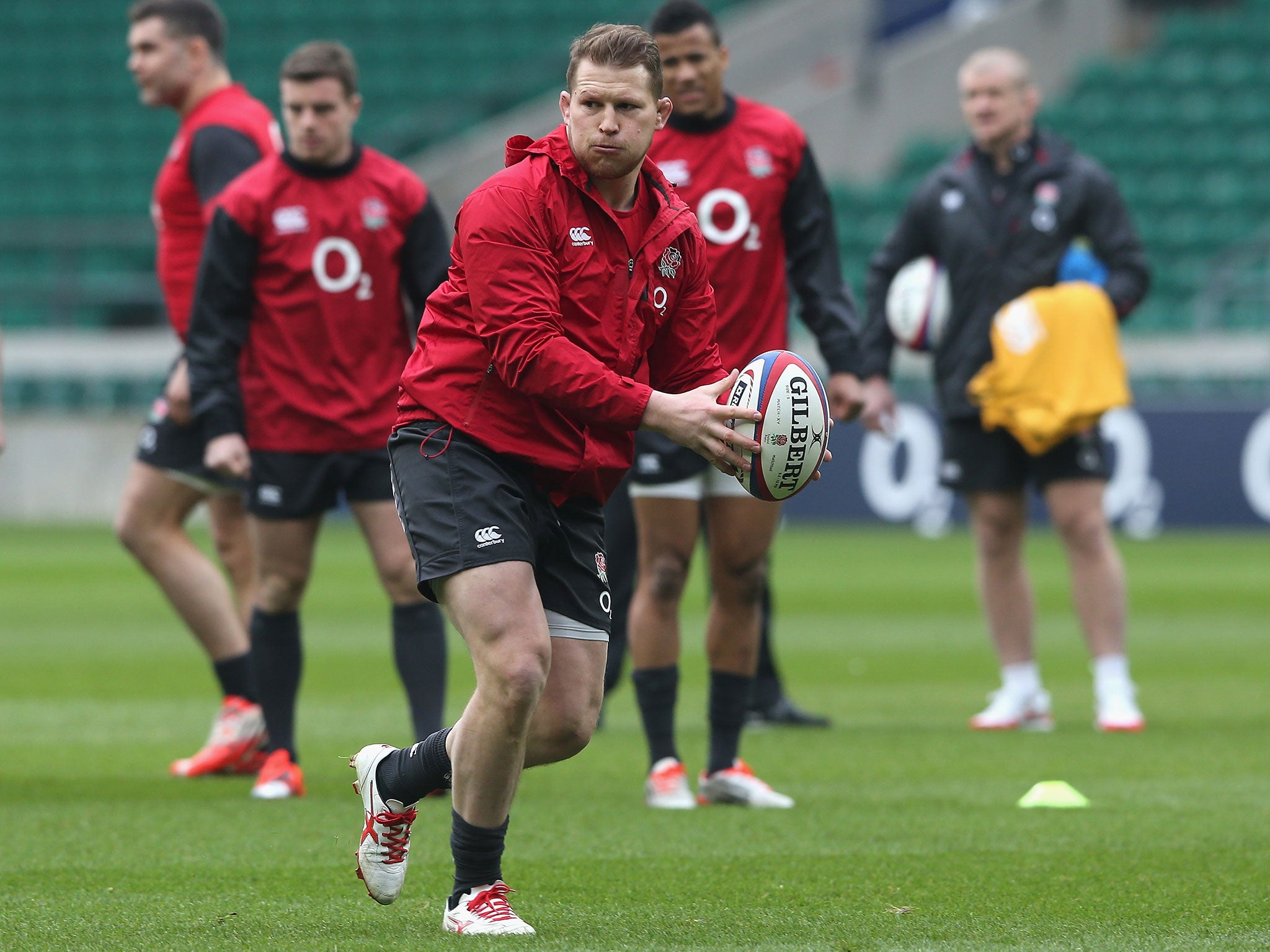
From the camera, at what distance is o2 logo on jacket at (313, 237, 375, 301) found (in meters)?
6.02

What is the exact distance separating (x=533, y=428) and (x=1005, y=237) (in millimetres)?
4095

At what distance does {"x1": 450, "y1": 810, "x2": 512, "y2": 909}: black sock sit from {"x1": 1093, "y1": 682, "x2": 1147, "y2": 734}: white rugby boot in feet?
12.9

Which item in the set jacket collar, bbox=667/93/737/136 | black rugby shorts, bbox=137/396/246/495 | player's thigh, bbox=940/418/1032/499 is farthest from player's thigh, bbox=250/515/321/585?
player's thigh, bbox=940/418/1032/499

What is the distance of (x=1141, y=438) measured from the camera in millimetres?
17141

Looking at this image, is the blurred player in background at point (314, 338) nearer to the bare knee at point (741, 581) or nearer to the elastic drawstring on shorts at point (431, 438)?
the bare knee at point (741, 581)

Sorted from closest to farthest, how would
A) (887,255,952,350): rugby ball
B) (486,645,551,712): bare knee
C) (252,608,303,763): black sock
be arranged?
1. (486,645,551,712): bare knee
2. (252,608,303,763): black sock
3. (887,255,952,350): rugby ball

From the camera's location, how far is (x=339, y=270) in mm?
6043

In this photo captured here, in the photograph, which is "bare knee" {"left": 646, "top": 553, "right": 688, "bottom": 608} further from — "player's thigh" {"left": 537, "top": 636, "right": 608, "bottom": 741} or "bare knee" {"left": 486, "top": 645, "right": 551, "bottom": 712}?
"bare knee" {"left": 486, "top": 645, "right": 551, "bottom": 712}

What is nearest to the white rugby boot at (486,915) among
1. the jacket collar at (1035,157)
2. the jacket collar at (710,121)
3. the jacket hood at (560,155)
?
the jacket hood at (560,155)

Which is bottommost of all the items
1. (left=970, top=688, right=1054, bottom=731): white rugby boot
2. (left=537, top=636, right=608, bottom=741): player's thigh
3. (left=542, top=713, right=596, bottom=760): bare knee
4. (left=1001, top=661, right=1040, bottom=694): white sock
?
(left=970, top=688, right=1054, bottom=731): white rugby boot

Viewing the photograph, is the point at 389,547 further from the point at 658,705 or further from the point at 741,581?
the point at 741,581

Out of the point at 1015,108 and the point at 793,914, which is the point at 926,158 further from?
the point at 793,914

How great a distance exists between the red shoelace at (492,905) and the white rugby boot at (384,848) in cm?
20

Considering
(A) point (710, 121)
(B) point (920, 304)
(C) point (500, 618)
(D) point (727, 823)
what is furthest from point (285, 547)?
(B) point (920, 304)
